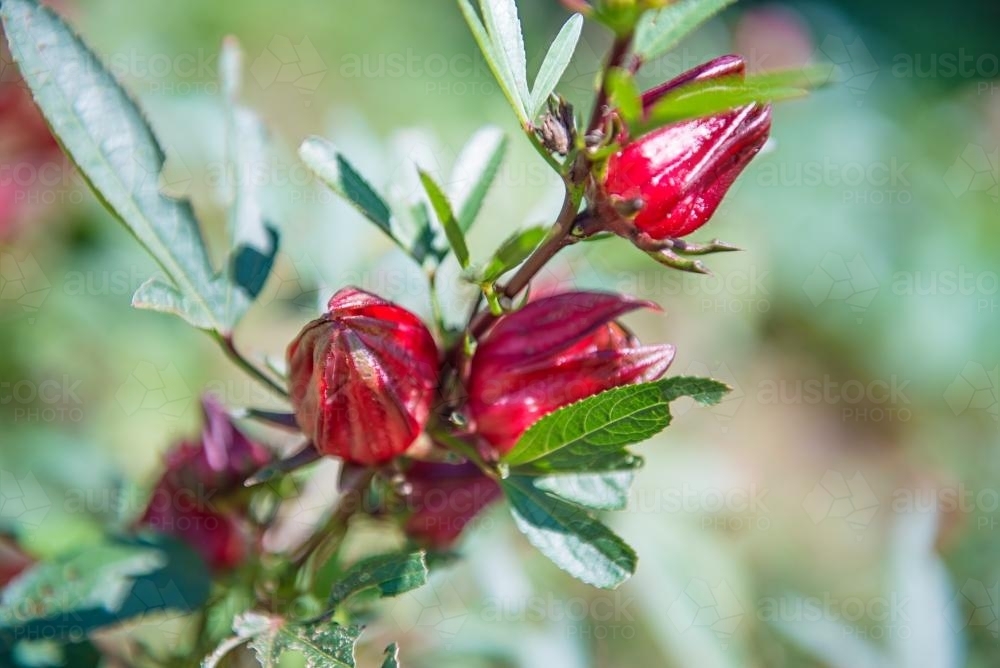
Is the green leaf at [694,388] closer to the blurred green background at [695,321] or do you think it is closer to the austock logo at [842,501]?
the blurred green background at [695,321]

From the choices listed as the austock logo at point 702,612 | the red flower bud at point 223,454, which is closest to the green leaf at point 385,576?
the red flower bud at point 223,454

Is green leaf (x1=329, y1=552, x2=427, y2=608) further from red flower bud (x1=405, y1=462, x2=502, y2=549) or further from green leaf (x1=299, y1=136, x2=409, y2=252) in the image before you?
green leaf (x1=299, y1=136, x2=409, y2=252)

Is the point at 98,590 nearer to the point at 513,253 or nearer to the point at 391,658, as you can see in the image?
the point at 391,658

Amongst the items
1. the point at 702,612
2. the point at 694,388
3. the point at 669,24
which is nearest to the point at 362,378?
the point at 694,388

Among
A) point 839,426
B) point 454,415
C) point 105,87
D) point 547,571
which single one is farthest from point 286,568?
point 839,426

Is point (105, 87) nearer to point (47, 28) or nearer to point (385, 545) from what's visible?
point (47, 28)

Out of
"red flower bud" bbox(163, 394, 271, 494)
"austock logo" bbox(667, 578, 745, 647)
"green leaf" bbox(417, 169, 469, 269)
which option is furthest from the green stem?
"austock logo" bbox(667, 578, 745, 647)
